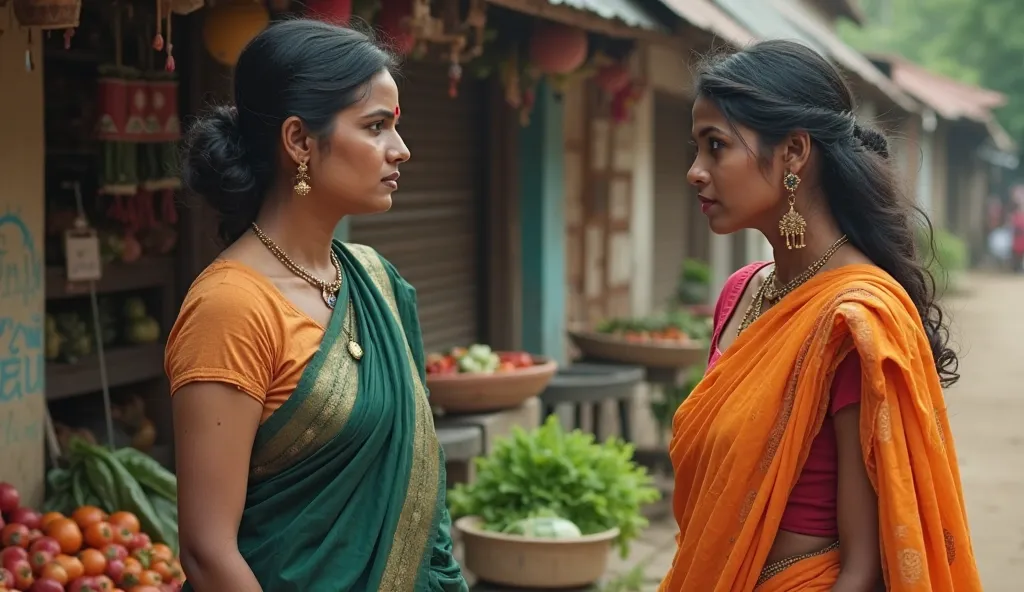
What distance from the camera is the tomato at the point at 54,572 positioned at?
404 centimetres

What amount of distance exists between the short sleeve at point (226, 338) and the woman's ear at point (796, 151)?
93cm

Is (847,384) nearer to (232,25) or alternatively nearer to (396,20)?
(232,25)

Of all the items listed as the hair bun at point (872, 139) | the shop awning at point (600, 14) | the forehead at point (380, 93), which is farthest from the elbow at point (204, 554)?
the shop awning at point (600, 14)

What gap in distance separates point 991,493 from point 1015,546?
1.40 metres

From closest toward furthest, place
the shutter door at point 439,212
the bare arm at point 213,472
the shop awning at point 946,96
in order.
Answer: the bare arm at point 213,472 < the shutter door at point 439,212 < the shop awning at point 946,96

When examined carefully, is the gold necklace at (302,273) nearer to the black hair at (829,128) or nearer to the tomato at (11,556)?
the black hair at (829,128)

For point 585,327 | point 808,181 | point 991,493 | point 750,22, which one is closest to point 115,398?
point 808,181

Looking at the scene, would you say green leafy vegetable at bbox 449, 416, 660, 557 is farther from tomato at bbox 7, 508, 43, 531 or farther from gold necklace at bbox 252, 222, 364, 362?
gold necklace at bbox 252, 222, 364, 362

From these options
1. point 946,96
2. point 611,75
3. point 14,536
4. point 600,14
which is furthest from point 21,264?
point 946,96

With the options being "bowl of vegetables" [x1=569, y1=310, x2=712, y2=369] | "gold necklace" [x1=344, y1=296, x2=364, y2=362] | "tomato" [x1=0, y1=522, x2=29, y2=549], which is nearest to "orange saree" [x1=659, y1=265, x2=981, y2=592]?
"gold necklace" [x1=344, y1=296, x2=364, y2=362]

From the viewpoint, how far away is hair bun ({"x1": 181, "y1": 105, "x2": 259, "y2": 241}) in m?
2.40

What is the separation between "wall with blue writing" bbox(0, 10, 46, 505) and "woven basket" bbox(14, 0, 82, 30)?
89 centimetres

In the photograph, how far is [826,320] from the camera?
90.0 inches

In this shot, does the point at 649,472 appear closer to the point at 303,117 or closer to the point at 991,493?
the point at 991,493
